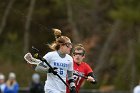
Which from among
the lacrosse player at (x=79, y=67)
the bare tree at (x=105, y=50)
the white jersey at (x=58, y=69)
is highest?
the bare tree at (x=105, y=50)

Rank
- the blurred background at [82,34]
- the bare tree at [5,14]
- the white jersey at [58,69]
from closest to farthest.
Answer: the white jersey at [58,69] → the blurred background at [82,34] → the bare tree at [5,14]

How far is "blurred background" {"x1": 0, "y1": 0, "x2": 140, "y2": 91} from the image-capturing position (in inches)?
1818

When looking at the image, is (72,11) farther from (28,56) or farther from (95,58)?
(28,56)

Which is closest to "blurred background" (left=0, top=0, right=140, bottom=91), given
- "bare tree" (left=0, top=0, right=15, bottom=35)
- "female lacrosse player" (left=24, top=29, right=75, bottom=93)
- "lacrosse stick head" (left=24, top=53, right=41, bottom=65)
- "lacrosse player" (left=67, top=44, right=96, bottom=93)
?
"bare tree" (left=0, top=0, right=15, bottom=35)

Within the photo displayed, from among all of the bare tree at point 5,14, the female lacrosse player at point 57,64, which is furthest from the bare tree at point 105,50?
the female lacrosse player at point 57,64

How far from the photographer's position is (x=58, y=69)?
48.4ft

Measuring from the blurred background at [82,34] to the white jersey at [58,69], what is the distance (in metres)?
29.4

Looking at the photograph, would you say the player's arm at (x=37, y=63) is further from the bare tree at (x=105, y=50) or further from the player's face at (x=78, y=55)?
the bare tree at (x=105, y=50)

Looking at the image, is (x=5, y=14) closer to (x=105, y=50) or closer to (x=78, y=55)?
(x=105, y=50)

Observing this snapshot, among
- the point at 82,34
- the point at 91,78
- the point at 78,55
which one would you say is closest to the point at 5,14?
the point at 82,34

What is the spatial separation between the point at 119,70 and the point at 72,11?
4628 millimetres

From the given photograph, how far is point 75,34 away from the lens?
4766cm

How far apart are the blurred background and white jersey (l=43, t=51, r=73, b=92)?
29419 mm

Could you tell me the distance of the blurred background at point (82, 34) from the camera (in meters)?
46.2
